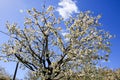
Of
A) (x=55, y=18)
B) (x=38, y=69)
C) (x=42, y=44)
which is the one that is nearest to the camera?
(x=38, y=69)

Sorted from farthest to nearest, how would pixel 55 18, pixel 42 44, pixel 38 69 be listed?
pixel 55 18, pixel 42 44, pixel 38 69

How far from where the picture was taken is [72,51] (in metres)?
27.9

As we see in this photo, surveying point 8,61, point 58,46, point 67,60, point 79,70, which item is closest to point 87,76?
point 79,70

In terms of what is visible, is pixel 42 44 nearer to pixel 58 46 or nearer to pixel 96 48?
pixel 58 46

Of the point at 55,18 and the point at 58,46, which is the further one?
the point at 55,18

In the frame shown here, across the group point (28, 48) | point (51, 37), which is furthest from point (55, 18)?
point (28, 48)

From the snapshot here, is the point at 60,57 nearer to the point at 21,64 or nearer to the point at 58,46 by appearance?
the point at 58,46

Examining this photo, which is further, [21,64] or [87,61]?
[21,64]

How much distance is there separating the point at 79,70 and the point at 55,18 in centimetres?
749

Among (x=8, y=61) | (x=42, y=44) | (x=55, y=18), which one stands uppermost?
(x=55, y=18)

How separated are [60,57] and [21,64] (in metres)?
5.36

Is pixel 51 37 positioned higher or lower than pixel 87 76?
higher

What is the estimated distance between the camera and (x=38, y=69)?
27484 mm

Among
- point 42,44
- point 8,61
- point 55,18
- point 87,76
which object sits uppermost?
point 55,18
